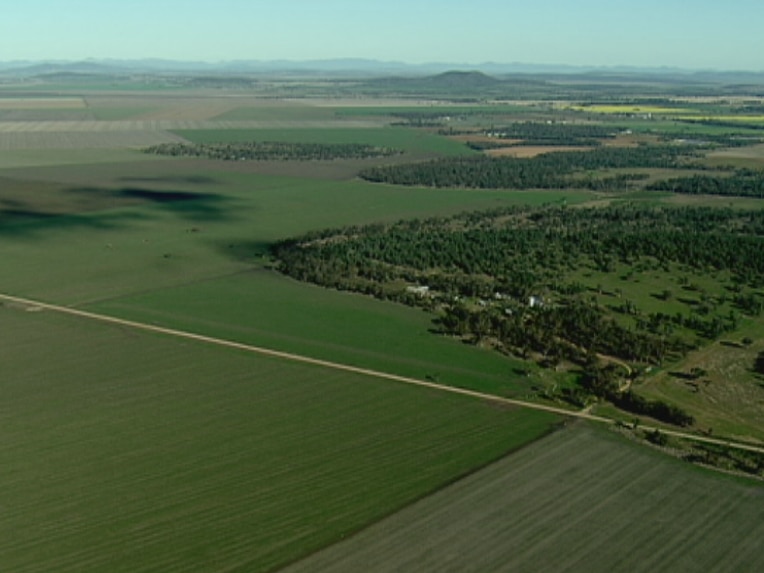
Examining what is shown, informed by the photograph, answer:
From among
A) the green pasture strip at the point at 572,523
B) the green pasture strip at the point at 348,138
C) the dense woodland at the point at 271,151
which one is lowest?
the green pasture strip at the point at 348,138

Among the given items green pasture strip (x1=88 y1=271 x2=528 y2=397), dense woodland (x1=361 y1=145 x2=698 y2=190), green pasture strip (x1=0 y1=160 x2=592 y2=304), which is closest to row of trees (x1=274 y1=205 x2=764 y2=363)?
green pasture strip (x1=88 y1=271 x2=528 y2=397)

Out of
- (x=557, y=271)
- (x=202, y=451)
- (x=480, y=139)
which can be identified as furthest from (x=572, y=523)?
(x=480, y=139)

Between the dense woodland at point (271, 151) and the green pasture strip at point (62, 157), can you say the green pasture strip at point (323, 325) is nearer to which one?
the green pasture strip at point (62, 157)

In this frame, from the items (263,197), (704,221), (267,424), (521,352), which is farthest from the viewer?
(263,197)

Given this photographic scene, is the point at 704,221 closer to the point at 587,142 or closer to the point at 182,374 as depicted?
the point at 182,374

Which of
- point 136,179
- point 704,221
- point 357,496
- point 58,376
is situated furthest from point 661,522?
point 136,179

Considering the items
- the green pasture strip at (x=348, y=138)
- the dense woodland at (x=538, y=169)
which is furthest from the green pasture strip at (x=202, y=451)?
the green pasture strip at (x=348, y=138)
